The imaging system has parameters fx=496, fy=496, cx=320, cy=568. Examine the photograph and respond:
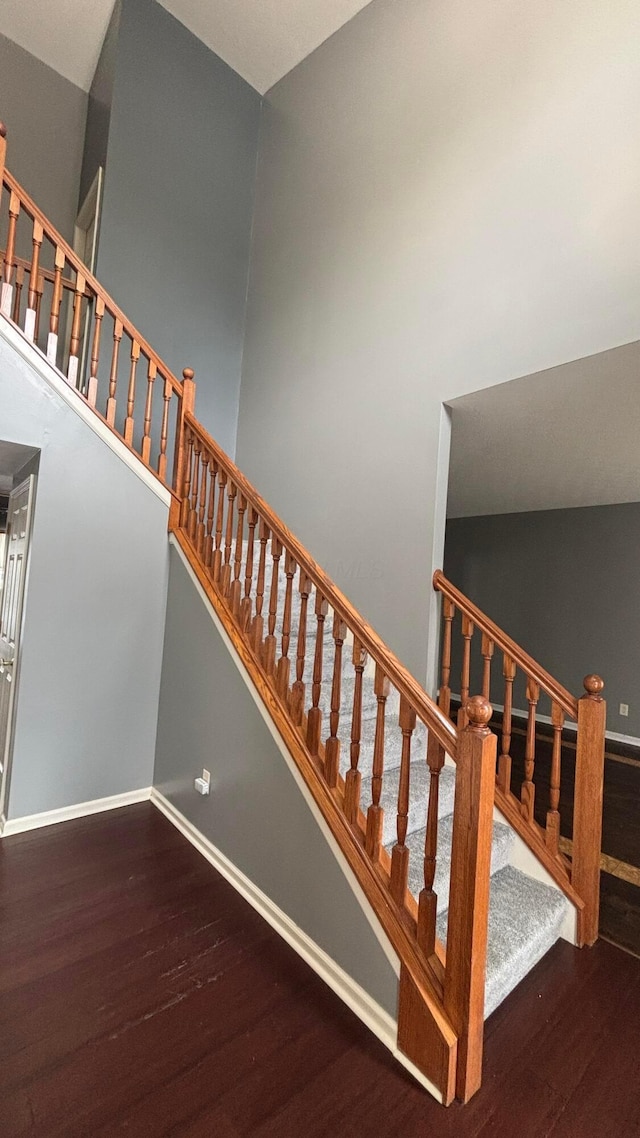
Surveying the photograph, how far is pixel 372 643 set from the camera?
172 cm

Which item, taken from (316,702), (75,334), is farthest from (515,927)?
(75,334)

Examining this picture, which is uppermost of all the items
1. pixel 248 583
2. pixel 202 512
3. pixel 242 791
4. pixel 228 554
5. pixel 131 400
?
pixel 131 400

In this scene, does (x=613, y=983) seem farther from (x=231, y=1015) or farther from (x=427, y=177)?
(x=427, y=177)

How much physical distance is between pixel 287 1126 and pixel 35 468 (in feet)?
9.53

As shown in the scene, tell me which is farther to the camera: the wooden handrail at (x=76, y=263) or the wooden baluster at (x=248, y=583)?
the wooden handrail at (x=76, y=263)

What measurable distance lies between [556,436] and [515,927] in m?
2.93

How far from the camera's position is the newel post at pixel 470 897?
4.58 ft

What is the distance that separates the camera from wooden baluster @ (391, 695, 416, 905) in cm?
159

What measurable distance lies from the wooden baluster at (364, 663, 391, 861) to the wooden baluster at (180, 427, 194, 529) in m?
1.83

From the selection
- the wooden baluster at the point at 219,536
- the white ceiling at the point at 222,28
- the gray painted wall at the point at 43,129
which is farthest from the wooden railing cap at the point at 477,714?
the gray painted wall at the point at 43,129

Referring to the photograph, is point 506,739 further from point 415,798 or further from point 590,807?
point 415,798

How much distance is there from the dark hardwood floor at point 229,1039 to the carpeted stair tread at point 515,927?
96 millimetres

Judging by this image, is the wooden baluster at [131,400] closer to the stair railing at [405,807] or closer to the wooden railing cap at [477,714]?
the stair railing at [405,807]

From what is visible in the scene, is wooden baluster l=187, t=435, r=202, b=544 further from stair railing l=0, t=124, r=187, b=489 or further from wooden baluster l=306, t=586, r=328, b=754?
wooden baluster l=306, t=586, r=328, b=754
